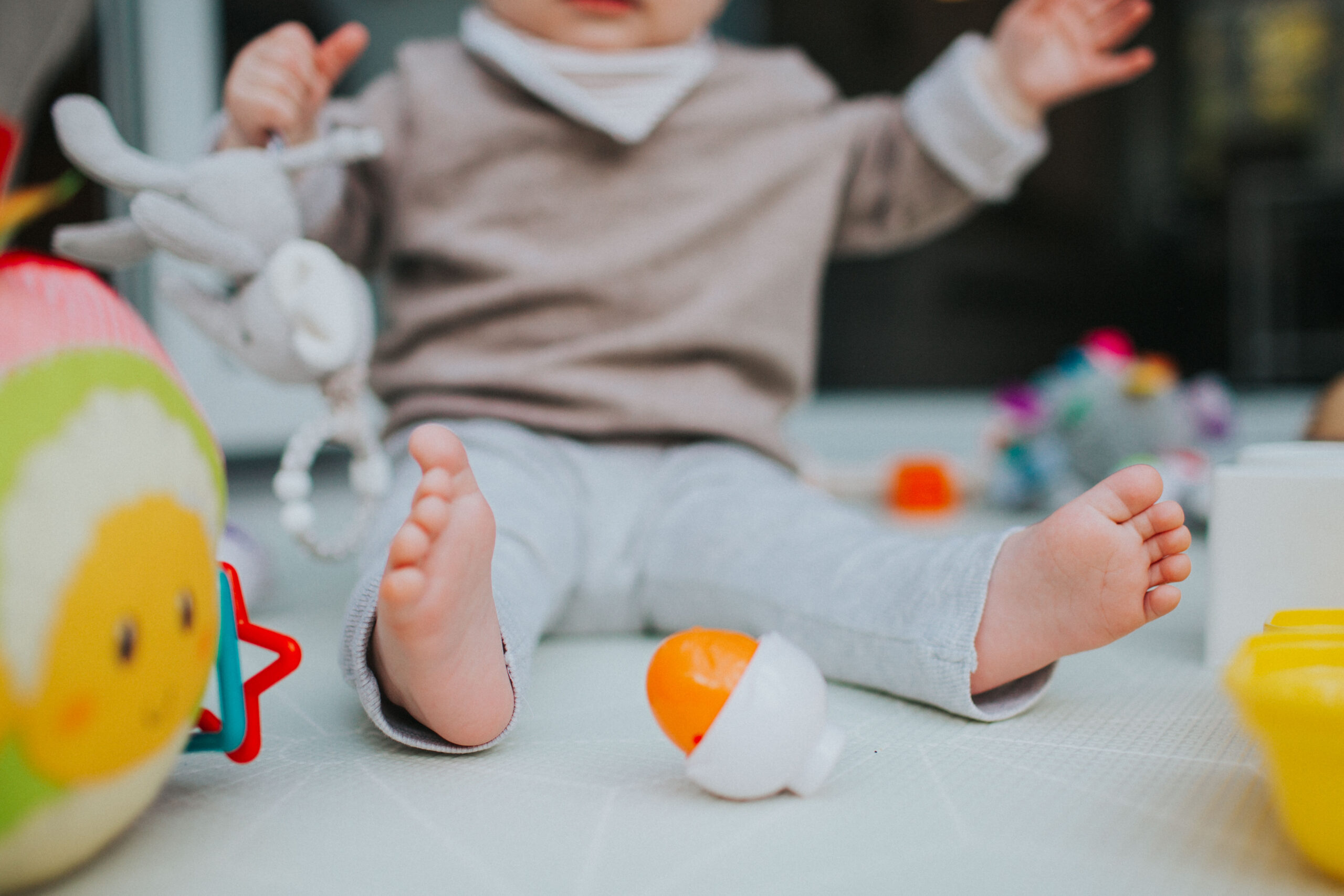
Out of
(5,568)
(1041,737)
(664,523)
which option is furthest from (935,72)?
(5,568)

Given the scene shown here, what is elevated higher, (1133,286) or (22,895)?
(22,895)

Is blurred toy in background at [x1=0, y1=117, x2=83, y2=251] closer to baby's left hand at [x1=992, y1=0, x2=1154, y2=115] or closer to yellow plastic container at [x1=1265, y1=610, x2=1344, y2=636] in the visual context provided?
yellow plastic container at [x1=1265, y1=610, x2=1344, y2=636]

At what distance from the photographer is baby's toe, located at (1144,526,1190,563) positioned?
449 mm

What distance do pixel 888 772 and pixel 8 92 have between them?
1.21 m

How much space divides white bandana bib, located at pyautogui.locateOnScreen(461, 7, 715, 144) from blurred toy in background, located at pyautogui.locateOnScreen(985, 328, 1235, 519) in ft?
1.74

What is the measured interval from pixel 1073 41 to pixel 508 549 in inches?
21.5

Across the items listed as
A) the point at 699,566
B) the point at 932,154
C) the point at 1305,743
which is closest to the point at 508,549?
the point at 699,566

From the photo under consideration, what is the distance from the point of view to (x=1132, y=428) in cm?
103

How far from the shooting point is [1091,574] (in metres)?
0.45

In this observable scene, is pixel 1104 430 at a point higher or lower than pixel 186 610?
lower

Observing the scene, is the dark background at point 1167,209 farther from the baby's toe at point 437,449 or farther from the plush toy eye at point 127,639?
the plush toy eye at point 127,639

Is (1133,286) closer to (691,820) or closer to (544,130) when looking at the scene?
(544,130)

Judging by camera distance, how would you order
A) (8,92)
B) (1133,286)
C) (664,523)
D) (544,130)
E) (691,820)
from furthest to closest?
(1133,286), (8,92), (544,130), (664,523), (691,820)

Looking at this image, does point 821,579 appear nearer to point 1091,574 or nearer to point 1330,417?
point 1091,574
